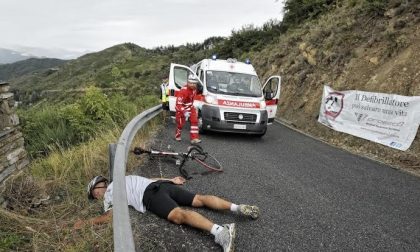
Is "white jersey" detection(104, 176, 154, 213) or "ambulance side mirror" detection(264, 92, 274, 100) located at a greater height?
"ambulance side mirror" detection(264, 92, 274, 100)

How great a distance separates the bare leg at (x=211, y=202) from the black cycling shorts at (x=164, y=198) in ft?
0.24

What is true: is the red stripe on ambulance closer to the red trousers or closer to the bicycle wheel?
the red trousers

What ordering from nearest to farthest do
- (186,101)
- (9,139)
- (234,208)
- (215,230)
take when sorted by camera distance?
(215,230) → (234,208) → (9,139) → (186,101)

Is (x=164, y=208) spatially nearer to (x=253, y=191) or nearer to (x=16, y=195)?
(x=253, y=191)

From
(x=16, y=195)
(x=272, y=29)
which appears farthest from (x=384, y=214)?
(x=272, y=29)

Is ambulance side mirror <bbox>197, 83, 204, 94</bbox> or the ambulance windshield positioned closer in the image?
ambulance side mirror <bbox>197, 83, 204, 94</bbox>

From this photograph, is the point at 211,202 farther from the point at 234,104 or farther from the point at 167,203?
the point at 234,104

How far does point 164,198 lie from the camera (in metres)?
4.90

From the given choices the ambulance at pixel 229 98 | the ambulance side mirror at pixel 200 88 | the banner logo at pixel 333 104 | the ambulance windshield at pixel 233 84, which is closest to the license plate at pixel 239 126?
the ambulance at pixel 229 98

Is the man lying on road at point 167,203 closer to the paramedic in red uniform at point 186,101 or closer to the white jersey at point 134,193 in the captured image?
the white jersey at point 134,193

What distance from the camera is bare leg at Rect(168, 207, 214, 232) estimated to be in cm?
444

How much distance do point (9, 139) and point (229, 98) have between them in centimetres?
600

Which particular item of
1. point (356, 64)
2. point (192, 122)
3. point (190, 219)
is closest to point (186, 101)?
point (192, 122)

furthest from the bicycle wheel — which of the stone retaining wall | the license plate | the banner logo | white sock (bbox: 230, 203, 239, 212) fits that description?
the banner logo
